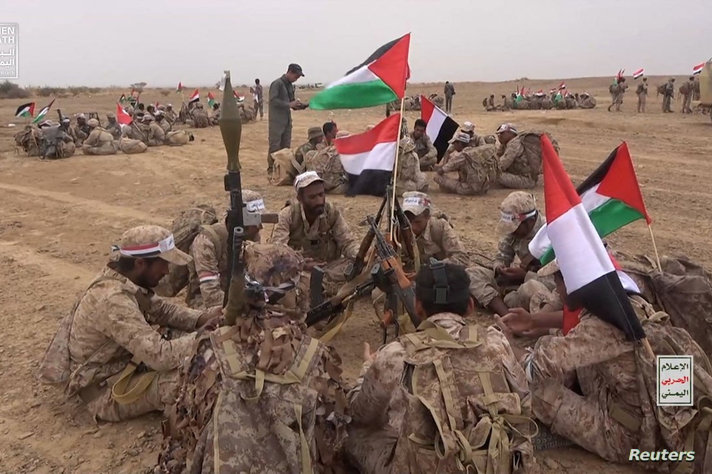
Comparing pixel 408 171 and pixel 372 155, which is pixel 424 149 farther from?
pixel 372 155

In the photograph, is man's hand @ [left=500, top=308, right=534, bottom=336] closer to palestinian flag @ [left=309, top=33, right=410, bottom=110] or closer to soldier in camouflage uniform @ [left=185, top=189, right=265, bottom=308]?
soldier in camouflage uniform @ [left=185, top=189, right=265, bottom=308]

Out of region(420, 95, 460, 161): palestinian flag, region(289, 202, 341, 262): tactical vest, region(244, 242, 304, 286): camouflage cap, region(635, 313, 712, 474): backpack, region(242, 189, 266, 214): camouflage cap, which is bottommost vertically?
region(635, 313, 712, 474): backpack

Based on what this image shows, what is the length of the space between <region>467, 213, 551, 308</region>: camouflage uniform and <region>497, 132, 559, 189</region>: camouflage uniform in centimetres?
510

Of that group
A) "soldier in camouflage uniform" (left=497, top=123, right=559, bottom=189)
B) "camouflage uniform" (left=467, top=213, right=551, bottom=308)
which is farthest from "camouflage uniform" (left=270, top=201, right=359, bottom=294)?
"soldier in camouflage uniform" (left=497, top=123, right=559, bottom=189)

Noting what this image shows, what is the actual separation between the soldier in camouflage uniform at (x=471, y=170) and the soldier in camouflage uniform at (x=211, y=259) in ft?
20.1

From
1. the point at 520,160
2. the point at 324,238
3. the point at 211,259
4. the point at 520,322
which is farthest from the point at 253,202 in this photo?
the point at 520,160

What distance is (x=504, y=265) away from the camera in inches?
239

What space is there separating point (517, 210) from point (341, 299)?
2.62m

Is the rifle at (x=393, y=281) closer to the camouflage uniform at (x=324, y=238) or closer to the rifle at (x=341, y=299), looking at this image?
the rifle at (x=341, y=299)

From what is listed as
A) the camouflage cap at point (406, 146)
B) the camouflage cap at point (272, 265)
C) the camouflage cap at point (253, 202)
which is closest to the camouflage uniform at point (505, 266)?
the camouflage cap at point (253, 202)

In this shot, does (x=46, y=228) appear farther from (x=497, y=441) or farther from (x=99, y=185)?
(x=497, y=441)

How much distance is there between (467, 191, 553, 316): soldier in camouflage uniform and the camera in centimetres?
568

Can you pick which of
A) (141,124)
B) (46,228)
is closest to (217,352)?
(46,228)

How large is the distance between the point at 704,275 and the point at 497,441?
2617 mm
